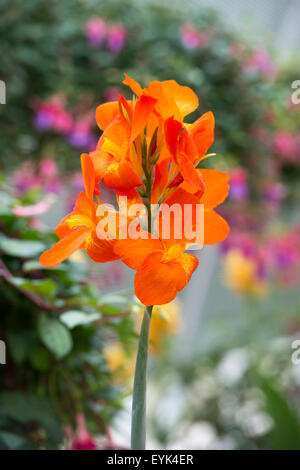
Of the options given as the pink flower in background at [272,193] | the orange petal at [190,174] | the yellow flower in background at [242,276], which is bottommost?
the orange petal at [190,174]

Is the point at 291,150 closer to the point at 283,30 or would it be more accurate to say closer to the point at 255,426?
the point at 255,426

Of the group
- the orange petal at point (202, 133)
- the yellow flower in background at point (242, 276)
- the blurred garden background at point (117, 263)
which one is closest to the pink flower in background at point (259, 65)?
the blurred garden background at point (117, 263)

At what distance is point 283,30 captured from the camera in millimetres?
1831

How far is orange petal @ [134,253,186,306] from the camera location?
0.55 feet

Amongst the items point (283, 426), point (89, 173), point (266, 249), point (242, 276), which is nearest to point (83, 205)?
point (89, 173)

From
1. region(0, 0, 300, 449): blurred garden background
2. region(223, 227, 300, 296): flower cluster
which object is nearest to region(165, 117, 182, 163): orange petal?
region(0, 0, 300, 449): blurred garden background

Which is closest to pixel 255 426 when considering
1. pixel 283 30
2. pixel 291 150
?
pixel 291 150

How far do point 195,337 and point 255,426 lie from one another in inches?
41.1

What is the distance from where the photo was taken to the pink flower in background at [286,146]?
1076 millimetres

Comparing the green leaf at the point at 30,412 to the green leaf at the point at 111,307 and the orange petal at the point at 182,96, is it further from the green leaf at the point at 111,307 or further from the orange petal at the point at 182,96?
the orange petal at the point at 182,96

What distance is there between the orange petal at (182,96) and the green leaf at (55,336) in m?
0.18

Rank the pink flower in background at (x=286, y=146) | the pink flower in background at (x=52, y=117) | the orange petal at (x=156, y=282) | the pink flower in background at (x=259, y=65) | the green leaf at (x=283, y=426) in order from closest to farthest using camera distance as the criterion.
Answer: the orange petal at (x=156, y=282), the green leaf at (x=283, y=426), the pink flower in background at (x=52, y=117), the pink flower in background at (x=259, y=65), the pink flower in background at (x=286, y=146)

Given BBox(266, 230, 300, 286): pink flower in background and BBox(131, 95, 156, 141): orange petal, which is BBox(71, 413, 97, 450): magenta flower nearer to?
BBox(131, 95, 156, 141): orange petal

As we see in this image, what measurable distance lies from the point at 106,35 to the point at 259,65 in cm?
33
